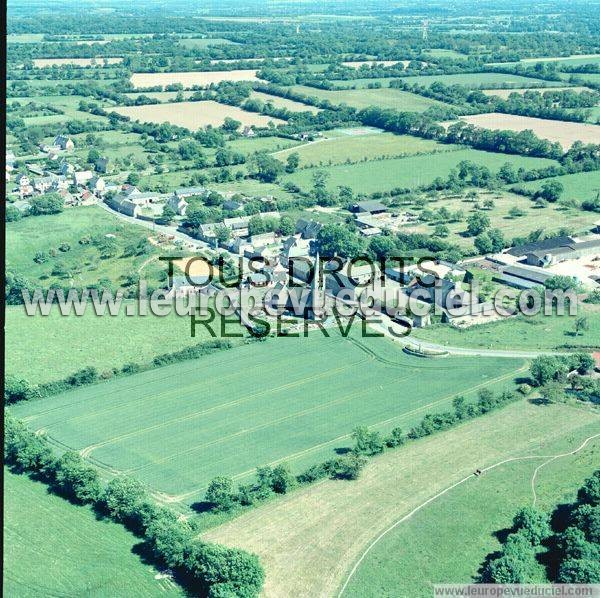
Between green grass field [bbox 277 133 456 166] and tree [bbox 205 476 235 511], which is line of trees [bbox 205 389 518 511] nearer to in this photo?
tree [bbox 205 476 235 511]

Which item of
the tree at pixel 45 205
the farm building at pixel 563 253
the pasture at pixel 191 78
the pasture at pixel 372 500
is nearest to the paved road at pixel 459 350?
the pasture at pixel 372 500

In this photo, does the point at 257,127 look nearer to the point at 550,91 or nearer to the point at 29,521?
the point at 550,91

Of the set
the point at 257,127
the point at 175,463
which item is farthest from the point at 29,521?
the point at 257,127

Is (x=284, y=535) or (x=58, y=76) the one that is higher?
(x=58, y=76)

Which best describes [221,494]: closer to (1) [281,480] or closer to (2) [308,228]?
(1) [281,480]

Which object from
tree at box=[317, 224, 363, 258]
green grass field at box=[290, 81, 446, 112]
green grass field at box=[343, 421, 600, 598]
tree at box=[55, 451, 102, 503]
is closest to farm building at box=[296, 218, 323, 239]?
tree at box=[317, 224, 363, 258]
